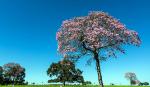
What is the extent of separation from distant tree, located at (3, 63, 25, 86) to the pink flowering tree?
359 feet

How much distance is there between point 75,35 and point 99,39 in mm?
3075

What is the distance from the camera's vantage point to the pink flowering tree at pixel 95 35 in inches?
1471

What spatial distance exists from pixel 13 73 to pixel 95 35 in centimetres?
11567

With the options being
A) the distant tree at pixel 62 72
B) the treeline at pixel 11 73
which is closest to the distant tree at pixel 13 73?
the treeline at pixel 11 73

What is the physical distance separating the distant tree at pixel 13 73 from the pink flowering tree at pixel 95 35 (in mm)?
109466

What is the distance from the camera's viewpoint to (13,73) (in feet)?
483

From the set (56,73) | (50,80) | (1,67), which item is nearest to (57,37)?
(56,73)

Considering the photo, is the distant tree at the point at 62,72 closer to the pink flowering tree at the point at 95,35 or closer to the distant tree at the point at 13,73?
the distant tree at the point at 13,73

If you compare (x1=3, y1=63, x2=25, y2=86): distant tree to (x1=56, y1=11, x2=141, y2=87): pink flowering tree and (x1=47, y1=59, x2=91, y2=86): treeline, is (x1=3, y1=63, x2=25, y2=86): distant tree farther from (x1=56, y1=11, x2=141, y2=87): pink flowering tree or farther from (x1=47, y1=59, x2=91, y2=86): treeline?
(x1=56, y1=11, x2=141, y2=87): pink flowering tree

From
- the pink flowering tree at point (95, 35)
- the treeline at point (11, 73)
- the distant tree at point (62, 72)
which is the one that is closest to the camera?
the pink flowering tree at point (95, 35)

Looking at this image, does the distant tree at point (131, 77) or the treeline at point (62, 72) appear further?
the distant tree at point (131, 77)

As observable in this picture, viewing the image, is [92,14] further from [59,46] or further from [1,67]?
[1,67]

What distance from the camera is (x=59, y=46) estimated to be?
40500 mm

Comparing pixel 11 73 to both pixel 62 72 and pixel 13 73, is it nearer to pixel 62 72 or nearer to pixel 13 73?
pixel 13 73
